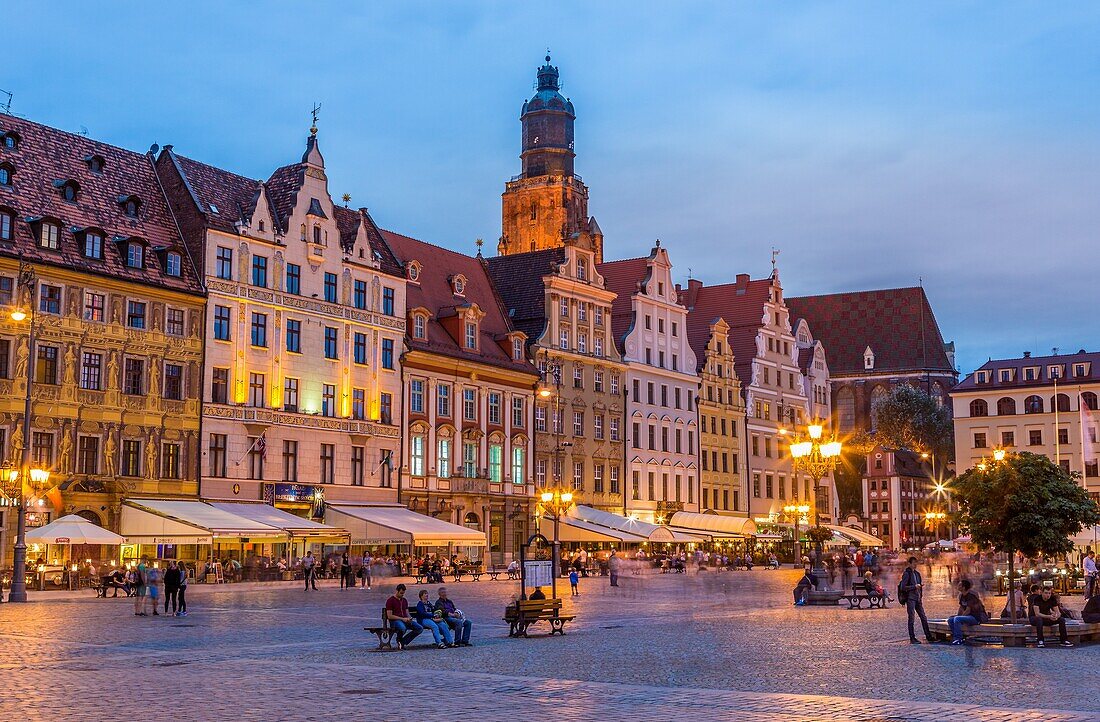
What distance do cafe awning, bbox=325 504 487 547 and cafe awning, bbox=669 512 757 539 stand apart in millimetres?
19965

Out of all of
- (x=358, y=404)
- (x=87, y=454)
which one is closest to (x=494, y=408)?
(x=358, y=404)

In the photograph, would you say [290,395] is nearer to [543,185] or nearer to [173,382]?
[173,382]

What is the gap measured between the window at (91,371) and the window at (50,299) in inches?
80.2

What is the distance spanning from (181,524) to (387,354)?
17552 millimetres

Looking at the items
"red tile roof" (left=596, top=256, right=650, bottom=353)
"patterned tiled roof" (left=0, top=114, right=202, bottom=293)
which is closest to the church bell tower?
"red tile roof" (left=596, top=256, right=650, bottom=353)

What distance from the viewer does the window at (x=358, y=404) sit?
63.4m

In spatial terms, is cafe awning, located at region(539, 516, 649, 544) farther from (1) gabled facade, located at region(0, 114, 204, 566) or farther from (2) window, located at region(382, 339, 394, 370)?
(1) gabled facade, located at region(0, 114, 204, 566)

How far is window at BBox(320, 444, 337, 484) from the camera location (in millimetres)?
61281

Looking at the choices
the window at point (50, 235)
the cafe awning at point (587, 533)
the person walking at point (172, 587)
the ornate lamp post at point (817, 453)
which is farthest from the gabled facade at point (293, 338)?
the ornate lamp post at point (817, 453)

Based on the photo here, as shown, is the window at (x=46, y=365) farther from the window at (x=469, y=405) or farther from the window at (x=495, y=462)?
the window at (x=495, y=462)

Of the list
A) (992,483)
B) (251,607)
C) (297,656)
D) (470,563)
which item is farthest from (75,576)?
(992,483)

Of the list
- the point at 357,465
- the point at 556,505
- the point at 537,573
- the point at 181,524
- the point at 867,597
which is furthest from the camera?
the point at 357,465

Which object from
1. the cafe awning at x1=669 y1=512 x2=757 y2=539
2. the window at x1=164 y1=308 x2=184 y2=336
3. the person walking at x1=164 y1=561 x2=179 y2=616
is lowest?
the person walking at x1=164 y1=561 x2=179 y2=616

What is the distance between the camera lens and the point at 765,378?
9494 cm
